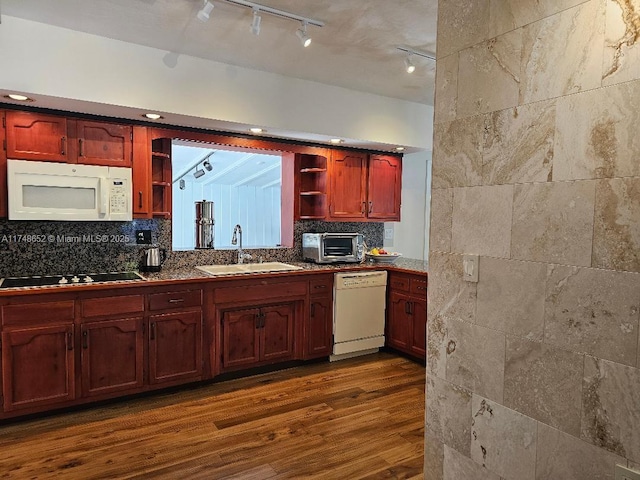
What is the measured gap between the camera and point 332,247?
→ 433 cm

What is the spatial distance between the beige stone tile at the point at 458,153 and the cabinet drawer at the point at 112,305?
2.26m

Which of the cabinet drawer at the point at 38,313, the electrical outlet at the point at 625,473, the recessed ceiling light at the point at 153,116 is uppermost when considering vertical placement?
the recessed ceiling light at the point at 153,116

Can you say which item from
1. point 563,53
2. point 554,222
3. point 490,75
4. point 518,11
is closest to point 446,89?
point 490,75

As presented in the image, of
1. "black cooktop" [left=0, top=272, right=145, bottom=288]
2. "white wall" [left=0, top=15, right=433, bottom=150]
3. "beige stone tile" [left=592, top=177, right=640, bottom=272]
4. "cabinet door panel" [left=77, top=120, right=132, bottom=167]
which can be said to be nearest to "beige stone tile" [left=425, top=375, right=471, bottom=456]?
"beige stone tile" [left=592, top=177, right=640, bottom=272]

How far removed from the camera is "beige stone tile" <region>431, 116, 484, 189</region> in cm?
178

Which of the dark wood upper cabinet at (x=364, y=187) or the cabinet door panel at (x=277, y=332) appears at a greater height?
the dark wood upper cabinet at (x=364, y=187)

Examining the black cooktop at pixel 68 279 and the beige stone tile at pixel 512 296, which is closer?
the beige stone tile at pixel 512 296

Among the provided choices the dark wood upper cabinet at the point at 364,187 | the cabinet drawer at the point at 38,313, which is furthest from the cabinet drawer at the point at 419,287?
the cabinet drawer at the point at 38,313

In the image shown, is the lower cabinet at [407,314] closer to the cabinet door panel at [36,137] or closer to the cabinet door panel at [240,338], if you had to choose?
the cabinet door panel at [240,338]

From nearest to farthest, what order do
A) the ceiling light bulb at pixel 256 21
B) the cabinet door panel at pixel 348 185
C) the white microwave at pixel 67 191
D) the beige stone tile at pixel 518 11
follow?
the beige stone tile at pixel 518 11, the ceiling light bulb at pixel 256 21, the white microwave at pixel 67 191, the cabinet door panel at pixel 348 185

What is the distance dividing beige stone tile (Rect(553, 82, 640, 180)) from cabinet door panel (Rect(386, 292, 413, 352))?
2.80 metres

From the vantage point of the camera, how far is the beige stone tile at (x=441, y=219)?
1.91 m

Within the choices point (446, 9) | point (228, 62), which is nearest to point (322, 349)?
point (228, 62)

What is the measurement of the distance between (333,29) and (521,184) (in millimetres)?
1695
